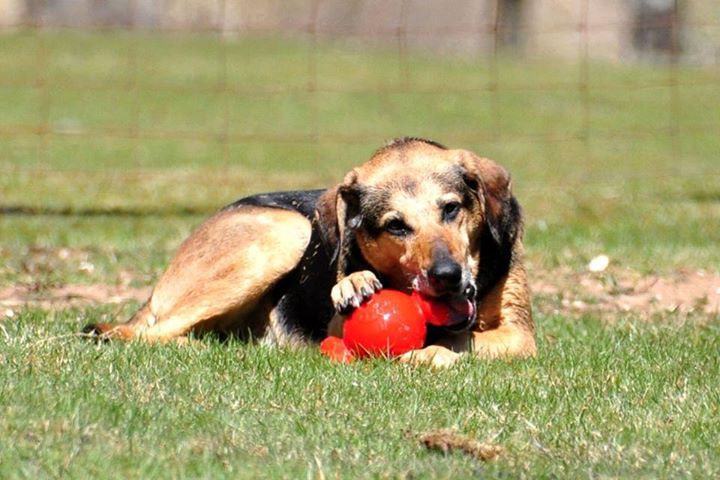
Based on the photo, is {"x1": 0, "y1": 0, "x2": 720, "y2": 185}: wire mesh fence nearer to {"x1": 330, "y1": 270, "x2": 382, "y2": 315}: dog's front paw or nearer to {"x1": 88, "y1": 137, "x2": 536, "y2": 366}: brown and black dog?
{"x1": 88, "y1": 137, "x2": 536, "y2": 366}: brown and black dog

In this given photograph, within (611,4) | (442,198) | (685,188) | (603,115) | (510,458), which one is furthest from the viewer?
(611,4)

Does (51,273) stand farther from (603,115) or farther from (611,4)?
(611,4)

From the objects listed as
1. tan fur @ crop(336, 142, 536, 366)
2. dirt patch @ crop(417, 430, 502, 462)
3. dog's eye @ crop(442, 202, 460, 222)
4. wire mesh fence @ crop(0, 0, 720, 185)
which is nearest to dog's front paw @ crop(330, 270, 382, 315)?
tan fur @ crop(336, 142, 536, 366)

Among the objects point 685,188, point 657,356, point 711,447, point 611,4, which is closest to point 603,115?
point 685,188

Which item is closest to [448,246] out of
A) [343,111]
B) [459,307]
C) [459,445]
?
[459,307]

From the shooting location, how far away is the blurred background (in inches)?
526

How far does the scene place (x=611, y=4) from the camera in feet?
132

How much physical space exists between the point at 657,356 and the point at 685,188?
8.73 meters

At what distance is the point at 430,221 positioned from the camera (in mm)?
6539

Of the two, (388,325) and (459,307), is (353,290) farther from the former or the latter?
(459,307)

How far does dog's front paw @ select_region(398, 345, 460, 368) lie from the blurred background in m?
3.66

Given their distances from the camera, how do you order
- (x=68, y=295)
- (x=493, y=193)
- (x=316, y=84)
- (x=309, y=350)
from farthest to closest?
(x=316, y=84), (x=68, y=295), (x=309, y=350), (x=493, y=193)

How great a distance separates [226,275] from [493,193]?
1567 mm

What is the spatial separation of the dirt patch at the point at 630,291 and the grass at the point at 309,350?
212 millimetres
